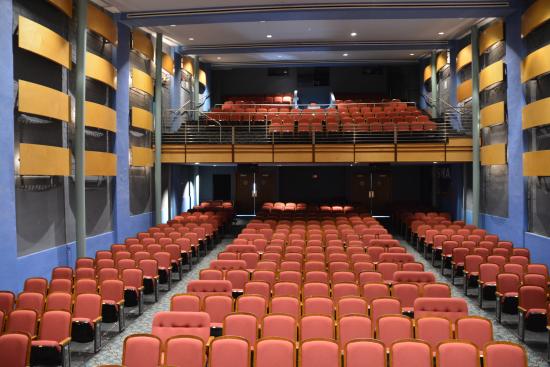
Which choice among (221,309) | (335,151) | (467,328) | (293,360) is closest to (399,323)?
(467,328)

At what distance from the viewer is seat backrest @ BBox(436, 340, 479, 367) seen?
5320mm

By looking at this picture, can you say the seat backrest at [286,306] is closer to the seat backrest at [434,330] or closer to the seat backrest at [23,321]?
the seat backrest at [434,330]

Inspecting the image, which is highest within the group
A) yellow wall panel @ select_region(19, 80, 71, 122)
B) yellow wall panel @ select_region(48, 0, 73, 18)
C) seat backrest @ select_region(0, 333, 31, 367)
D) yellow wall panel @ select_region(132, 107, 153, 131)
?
yellow wall panel @ select_region(48, 0, 73, 18)

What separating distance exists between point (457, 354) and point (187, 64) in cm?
1972

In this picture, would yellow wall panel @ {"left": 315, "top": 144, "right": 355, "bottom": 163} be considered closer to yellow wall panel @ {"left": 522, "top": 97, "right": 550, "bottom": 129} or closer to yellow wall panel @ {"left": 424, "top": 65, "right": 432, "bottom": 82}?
yellow wall panel @ {"left": 522, "top": 97, "right": 550, "bottom": 129}

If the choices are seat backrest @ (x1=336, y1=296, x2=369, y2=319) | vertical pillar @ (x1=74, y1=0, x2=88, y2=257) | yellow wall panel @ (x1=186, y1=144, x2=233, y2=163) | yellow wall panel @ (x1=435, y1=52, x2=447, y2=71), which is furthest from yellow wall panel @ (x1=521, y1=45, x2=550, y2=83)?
vertical pillar @ (x1=74, y1=0, x2=88, y2=257)

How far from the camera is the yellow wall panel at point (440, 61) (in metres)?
21.6

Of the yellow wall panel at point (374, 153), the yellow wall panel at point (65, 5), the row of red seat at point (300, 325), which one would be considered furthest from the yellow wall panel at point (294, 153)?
the row of red seat at point (300, 325)

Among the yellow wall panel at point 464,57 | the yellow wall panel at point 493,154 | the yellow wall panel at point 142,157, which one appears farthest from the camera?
the yellow wall panel at point 464,57

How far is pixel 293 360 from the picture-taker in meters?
5.44

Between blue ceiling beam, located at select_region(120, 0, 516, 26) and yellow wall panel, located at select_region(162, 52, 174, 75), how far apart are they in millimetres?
3690

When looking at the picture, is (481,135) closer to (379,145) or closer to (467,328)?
(379,145)

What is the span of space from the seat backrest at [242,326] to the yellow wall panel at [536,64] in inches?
396

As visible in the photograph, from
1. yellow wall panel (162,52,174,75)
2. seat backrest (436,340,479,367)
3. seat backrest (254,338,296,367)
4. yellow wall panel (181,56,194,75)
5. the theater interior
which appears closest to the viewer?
seat backrest (436,340,479,367)
